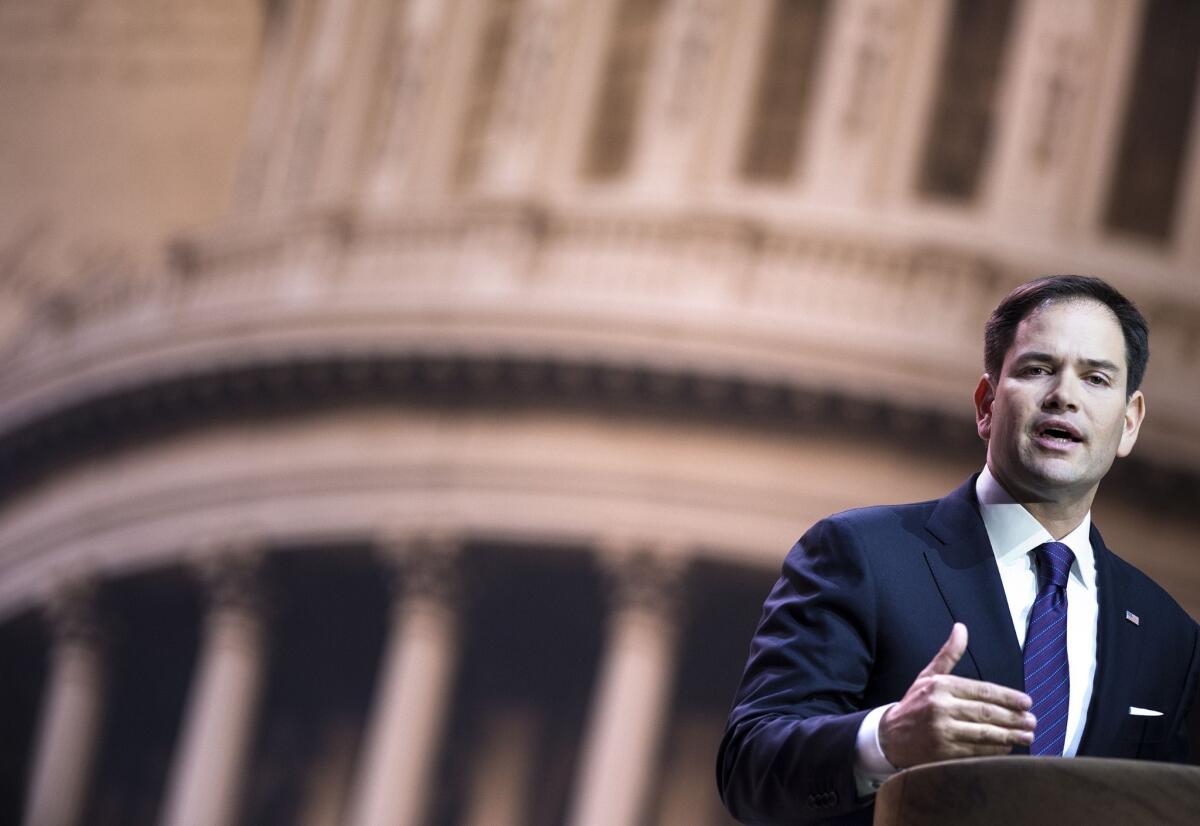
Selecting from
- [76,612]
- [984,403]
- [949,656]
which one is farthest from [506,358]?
[949,656]

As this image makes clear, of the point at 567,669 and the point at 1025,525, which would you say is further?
the point at 567,669

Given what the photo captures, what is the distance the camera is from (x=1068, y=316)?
4.49 metres

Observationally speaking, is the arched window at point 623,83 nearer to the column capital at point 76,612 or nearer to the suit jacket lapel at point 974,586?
the column capital at point 76,612

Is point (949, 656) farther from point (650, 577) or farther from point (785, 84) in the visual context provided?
point (785, 84)

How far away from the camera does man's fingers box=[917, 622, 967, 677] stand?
156 inches

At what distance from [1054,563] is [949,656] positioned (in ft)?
1.92

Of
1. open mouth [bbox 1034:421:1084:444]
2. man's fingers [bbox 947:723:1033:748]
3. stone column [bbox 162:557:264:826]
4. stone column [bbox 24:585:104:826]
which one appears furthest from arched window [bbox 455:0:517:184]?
man's fingers [bbox 947:723:1033:748]

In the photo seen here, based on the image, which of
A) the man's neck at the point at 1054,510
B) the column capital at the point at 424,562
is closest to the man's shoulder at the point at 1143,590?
the man's neck at the point at 1054,510

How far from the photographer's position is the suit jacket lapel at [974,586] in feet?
14.2

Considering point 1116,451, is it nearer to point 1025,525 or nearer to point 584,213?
point 1025,525

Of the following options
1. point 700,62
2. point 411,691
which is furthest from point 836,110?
point 411,691

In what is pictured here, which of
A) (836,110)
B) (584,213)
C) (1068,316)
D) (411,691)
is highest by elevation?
(836,110)

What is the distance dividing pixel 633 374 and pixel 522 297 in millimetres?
1467

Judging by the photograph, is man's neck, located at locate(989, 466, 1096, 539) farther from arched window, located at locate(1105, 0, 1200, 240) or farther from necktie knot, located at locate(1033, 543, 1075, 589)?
arched window, located at locate(1105, 0, 1200, 240)
